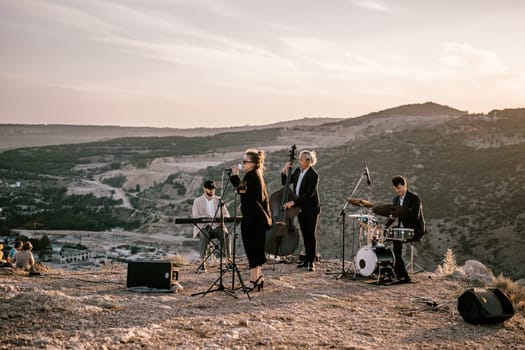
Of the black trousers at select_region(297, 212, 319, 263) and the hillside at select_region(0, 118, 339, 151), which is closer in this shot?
the black trousers at select_region(297, 212, 319, 263)

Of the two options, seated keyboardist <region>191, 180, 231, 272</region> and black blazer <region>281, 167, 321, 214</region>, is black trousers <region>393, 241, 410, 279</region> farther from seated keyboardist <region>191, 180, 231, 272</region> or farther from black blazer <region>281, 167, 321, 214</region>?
seated keyboardist <region>191, 180, 231, 272</region>

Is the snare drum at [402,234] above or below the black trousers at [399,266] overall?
above

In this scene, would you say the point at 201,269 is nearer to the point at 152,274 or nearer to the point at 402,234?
the point at 152,274

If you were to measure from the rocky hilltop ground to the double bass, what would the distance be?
85cm

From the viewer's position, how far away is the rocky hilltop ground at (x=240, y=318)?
17.6 ft

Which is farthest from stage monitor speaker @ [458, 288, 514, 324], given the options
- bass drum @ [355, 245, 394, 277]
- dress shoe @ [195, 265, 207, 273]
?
dress shoe @ [195, 265, 207, 273]

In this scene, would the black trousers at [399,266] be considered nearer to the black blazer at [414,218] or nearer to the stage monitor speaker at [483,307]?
the black blazer at [414,218]

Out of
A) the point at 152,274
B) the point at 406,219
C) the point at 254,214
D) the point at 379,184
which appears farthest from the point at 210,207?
the point at 379,184

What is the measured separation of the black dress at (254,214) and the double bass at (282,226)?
1.86 meters

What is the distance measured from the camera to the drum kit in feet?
28.9

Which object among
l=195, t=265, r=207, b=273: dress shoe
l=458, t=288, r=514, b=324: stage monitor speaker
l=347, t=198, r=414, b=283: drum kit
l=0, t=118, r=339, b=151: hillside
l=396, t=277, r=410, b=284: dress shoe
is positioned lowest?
l=195, t=265, r=207, b=273: dress shoe

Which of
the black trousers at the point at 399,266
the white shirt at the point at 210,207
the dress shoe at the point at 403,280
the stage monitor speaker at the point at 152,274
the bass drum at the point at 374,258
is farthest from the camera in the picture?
the white shirt at the point at 210,207

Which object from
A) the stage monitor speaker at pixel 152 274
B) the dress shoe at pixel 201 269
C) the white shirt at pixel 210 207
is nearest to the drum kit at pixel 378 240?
the white shirt at pixel 210 207

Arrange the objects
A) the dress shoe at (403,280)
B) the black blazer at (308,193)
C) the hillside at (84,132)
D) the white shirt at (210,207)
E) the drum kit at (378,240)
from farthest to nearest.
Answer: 1. the hillside at (84,132)
2. the white shirt at (210,207)
3. the black blazer at (308,193)
4. the dress shoe at (403,280)
5. the drum kit at (378,240)
